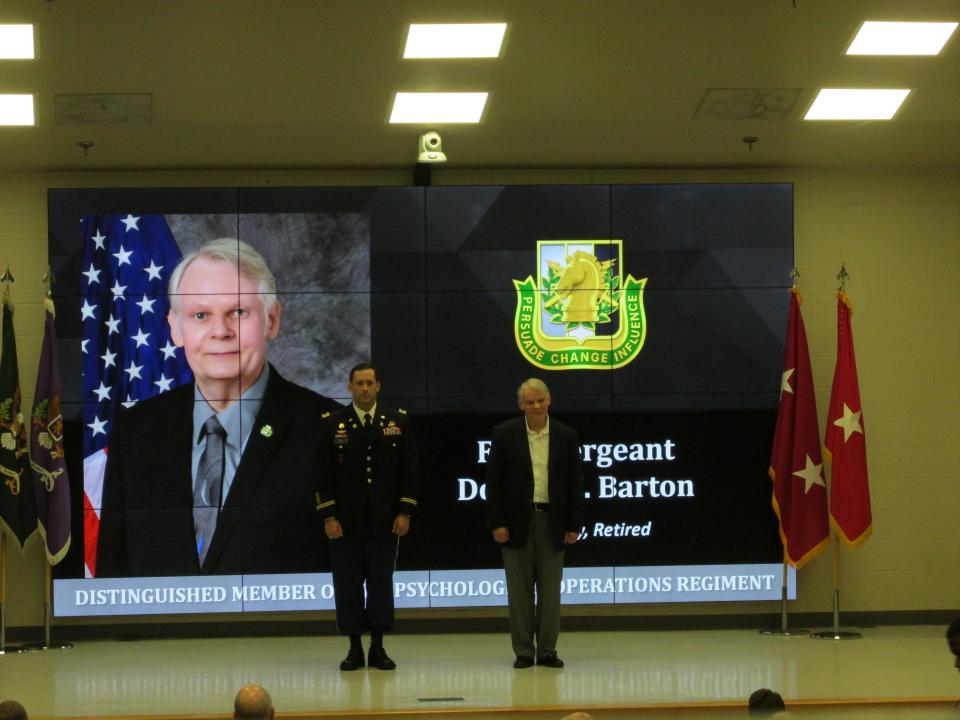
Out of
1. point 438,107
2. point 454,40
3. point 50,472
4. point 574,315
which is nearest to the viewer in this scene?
point 454,40

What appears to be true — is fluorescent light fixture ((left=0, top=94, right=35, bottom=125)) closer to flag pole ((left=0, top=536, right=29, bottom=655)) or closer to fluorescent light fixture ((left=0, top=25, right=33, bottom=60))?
fluorescent light fixture ((left=0, top=25, right=33, bottom=60))

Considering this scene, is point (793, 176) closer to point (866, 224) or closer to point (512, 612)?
point (866, 224)

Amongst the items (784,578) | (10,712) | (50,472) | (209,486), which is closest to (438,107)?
(209,486)

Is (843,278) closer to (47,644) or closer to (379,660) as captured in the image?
(379,660)

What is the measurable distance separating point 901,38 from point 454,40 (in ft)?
6.88

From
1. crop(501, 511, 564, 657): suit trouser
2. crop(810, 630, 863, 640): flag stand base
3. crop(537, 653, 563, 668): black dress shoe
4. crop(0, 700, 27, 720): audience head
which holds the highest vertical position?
crop(0, 700, 27, 720): audience head

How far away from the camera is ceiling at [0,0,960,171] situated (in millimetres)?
6582

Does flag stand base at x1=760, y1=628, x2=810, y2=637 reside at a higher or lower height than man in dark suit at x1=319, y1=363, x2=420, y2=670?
lower

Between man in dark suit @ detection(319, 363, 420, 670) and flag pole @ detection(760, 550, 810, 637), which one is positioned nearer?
man in dark suit @ detection(319, 363, 420, 670)

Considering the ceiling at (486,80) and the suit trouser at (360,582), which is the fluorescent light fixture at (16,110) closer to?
the ceiling at (486,80)

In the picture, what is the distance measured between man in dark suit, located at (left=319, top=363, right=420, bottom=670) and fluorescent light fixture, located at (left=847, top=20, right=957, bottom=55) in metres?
2.77

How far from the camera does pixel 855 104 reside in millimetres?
7594

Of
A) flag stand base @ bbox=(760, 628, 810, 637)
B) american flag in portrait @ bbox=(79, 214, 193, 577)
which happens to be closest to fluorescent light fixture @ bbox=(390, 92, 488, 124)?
american flag in portrait @ bbox=(79, 214, 193, 577)

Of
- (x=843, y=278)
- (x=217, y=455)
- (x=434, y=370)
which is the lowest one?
(x=217, y=455)
